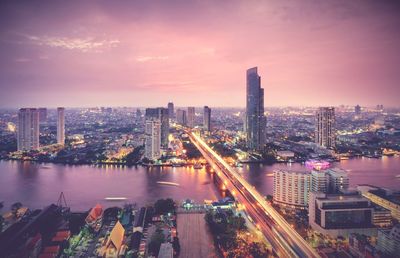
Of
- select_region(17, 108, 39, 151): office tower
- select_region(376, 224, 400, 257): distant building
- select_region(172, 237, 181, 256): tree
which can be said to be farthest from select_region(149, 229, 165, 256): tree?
select_region(17, 108, 39, 151): office tower

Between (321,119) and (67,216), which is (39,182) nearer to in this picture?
(67,216)

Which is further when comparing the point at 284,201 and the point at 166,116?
the point at 166,116

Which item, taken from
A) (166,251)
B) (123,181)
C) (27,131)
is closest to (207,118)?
(27,131)

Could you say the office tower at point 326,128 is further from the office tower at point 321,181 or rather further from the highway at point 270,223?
the office tower at point 321,181

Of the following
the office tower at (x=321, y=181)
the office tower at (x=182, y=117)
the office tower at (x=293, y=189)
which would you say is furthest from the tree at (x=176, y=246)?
the office tower at (x=182, y=117)

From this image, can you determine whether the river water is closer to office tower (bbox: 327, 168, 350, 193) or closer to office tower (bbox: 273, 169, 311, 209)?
office tower (bbox: 273, 169, 311, 209)

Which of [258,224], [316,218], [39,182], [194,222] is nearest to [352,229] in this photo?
[316,218]
